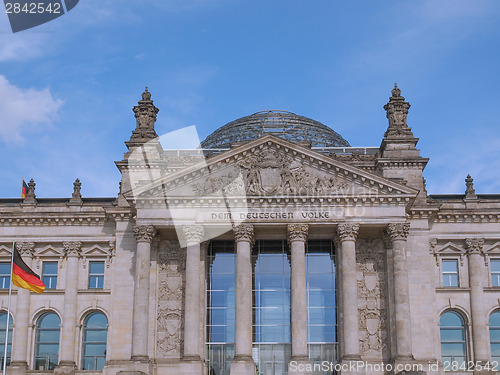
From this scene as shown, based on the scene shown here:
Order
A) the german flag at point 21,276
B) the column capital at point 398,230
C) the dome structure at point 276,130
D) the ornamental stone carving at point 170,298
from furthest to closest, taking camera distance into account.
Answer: the dome structure at point 276,130 < the ornamental stone carving at point 170,298 < the column capital at point 398,230 < the german flag at point 21,276

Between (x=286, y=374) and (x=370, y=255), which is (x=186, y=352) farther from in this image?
(x=370, y=255)

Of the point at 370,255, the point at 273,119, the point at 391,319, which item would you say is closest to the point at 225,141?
the point at 273,119

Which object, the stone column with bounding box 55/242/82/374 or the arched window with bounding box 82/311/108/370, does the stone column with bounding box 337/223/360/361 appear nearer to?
the arched window with bounding box 82/311/108/370

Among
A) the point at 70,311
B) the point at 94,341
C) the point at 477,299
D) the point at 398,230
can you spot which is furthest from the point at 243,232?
the point at 477,299

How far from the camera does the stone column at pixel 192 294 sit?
5047 cm

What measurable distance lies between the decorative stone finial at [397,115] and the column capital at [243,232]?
1316cm

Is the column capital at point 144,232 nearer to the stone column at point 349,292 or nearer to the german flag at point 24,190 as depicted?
the stone column at point 349,292

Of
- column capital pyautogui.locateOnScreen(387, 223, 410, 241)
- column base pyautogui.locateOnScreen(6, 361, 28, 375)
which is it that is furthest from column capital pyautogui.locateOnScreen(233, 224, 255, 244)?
column base pyautogui.locateOnScreen(6, 361, 28, 375)

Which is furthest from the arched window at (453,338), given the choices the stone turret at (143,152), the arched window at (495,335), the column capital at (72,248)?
the column capital at (72,248)

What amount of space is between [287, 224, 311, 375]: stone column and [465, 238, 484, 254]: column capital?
39.6 feet

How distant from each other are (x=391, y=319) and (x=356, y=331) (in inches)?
129

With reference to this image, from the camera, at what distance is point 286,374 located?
53.0 metres

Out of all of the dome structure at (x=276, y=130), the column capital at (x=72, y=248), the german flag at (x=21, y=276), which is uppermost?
the dome structure at (x=276, y=130)

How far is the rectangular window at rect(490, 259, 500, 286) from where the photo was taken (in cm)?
5609
